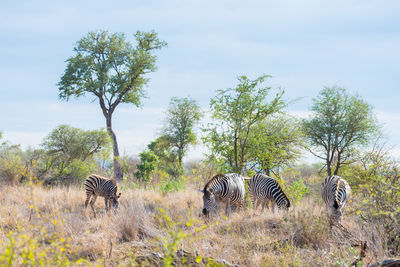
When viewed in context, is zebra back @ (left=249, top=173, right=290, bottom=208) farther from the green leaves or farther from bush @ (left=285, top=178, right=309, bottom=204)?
the green leaves

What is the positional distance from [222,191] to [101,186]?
14.5 ft

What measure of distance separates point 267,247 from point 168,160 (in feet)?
107

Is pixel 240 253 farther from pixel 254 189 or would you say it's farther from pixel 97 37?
pixel 97 37

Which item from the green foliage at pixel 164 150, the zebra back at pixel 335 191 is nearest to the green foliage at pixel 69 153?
the green foliage at pixel 164 150

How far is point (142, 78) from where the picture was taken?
35.6 metres

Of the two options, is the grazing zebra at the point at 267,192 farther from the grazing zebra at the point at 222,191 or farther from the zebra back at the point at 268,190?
the grazing zebra at the point at 222,191

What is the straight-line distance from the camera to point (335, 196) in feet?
27.7

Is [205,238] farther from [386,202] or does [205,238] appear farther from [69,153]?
[69,153]

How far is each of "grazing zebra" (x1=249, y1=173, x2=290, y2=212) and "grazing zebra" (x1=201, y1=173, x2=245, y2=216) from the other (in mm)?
691

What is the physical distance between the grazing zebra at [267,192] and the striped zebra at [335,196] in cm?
123

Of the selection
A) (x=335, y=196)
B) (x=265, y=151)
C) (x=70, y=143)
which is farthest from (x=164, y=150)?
(x=335, y=196)

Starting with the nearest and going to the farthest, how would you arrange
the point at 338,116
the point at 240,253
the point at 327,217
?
1. the point at 240,253
2. the point at 327,217
3. the point at 338,116

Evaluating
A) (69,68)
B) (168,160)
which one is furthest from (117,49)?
(168,160)

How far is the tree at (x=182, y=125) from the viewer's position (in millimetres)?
39156
